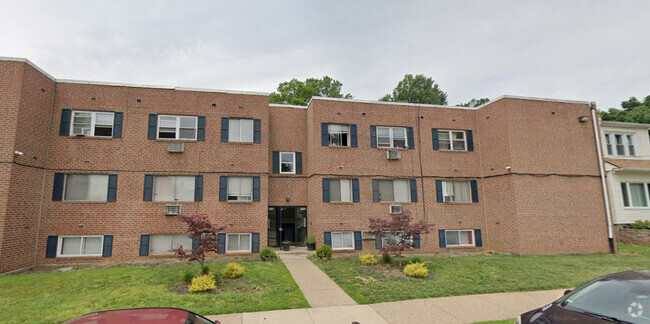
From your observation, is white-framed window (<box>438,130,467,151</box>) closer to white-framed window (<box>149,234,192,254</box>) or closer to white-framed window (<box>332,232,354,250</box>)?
white-framed window (<box>332,232,354,250</box>)

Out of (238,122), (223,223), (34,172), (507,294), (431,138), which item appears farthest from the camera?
(431,138)

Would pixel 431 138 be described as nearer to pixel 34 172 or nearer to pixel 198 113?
pixel 198 113

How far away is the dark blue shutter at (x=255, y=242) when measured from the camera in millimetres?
13490

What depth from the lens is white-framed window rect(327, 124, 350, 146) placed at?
601 inches

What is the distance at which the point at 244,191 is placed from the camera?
1409cm

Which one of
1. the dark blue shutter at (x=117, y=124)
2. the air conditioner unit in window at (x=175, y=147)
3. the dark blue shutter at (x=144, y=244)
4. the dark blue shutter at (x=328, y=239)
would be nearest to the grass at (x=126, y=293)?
the dark blue shutter at (x=144, y=244)

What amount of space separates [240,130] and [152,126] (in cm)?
367

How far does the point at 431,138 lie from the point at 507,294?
942cm

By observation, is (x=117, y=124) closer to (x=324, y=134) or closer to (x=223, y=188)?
(x=223, y=188)

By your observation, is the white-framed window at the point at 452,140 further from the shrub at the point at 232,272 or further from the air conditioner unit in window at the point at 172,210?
the air conditioner unit in window at the point at 172,210

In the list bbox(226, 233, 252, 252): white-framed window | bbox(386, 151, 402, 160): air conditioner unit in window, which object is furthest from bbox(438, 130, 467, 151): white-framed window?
bbox(226, 233, 252, 252): white-framed window

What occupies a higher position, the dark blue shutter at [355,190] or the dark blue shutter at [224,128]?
the dark blue shutter at [224,128]

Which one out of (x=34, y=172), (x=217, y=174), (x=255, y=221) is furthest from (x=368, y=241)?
(x=34, y=172)

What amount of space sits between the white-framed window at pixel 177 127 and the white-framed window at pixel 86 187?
291 cm
